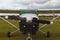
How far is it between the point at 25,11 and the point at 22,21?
1.85 meters

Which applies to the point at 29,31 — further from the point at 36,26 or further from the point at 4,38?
the point at 4,38

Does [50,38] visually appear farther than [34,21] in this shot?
Yes

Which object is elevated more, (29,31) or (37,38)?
(29,31)

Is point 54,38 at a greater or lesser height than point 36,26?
lesser

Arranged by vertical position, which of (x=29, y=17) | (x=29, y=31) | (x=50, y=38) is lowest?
(x=50, y=38)

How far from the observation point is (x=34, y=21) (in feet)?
25.3

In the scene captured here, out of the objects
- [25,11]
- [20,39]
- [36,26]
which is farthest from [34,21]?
[25,11]

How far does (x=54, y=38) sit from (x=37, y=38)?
2.49ft

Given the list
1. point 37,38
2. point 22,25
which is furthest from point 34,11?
point 22,25

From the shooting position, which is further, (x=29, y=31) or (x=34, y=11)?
(x=34, y=11)

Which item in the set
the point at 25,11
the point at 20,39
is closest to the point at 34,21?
the point at 20,39

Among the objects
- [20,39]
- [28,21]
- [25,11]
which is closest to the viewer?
[28,21]

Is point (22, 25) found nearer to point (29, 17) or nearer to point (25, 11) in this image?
point (29, 17)

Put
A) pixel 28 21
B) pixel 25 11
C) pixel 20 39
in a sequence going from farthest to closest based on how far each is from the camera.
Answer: pixel 25 11, pixel 20 39, pixel 28 21
